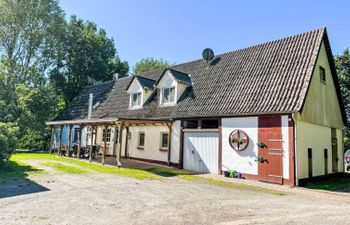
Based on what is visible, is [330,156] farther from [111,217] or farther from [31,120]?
[31,120]

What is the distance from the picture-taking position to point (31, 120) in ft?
88.5

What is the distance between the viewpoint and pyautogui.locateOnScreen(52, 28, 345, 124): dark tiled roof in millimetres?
13688

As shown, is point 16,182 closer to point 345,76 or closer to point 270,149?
point 270,149

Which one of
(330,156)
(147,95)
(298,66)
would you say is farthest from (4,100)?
(330,156)

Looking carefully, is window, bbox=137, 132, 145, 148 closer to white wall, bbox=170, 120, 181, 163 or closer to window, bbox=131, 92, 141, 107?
window, bbox=131, 92, 141, 107

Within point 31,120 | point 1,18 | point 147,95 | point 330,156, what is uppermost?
point 1,18

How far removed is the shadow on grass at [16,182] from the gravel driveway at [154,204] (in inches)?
1.4

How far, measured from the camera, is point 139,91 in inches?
853

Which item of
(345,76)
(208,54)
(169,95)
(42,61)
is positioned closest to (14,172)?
(169,95)

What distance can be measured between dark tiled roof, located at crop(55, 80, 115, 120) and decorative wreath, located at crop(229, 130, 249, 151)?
1537cm

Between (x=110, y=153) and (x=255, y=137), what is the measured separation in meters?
13.8

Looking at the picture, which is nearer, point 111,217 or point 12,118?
point 111,217

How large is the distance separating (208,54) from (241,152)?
29.8 feet

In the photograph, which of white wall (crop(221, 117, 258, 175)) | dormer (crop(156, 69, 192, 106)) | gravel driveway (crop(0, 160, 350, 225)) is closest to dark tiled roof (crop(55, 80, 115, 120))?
dormer (crop(156, 69, 192, 106))
